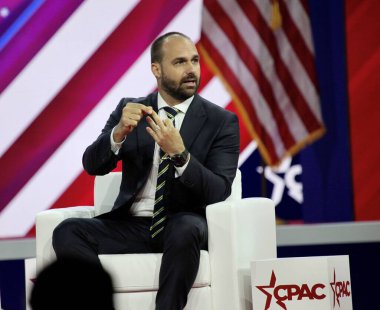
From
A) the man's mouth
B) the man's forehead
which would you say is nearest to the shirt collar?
the man's mouth

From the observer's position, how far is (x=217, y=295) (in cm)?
288

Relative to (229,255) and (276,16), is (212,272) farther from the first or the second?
(276,16)

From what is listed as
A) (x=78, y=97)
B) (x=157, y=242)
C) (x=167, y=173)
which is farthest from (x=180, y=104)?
(x=78, y=97)

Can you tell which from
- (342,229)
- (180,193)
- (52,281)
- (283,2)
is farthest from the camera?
(283,2)

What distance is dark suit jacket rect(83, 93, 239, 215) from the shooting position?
3137 millimetres

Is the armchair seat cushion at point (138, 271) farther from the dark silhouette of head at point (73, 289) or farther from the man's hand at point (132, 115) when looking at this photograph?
the dark silhouette of head at point (73, 289)

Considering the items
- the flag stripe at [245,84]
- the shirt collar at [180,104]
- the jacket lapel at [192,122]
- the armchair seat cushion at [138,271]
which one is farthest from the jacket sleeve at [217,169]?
the flag stripe at [245,84]

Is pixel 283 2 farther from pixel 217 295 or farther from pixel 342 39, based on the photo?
pixel 217 295

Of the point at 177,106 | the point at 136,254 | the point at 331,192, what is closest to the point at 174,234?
the point at 136,254

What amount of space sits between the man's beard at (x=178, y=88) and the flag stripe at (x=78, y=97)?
1.65 meters

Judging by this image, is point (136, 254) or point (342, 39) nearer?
point (136, 254)

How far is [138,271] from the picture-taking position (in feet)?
9.27

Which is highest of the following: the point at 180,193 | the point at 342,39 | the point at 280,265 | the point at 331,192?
the point at 342,39

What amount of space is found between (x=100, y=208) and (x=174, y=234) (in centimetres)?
84
